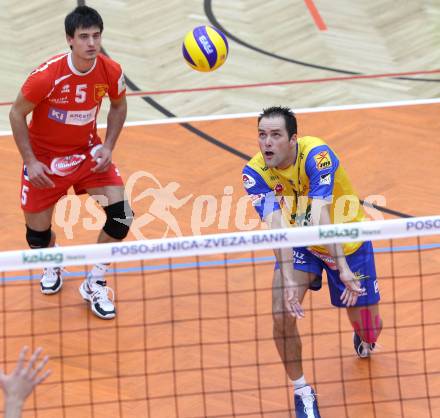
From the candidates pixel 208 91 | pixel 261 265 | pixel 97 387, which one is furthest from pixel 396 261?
pixel 208 91

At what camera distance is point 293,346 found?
25.2 ft

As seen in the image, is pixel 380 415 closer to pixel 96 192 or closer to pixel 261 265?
pixel 261 265

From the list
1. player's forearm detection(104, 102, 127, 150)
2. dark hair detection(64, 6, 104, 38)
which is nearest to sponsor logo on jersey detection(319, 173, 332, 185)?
player's forearm detection(104, 102, 127, 150)

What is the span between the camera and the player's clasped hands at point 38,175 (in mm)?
8445

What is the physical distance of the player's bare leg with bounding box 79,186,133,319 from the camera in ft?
28.9

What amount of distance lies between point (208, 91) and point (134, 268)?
3.80 m

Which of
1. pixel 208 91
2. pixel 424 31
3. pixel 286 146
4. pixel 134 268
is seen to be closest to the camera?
pixel 286 146

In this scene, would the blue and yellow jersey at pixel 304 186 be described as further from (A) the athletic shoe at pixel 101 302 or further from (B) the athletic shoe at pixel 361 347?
(A) the athletic shoe at pixel 101 302

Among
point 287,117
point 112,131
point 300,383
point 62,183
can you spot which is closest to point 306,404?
point 300,383

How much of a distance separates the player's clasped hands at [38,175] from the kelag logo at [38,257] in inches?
80.2

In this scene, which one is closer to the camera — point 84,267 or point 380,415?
point 380,415

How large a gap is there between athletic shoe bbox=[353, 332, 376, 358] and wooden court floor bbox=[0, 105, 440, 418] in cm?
7

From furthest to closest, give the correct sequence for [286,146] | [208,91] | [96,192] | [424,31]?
[424,31], [208,91], [96,192], [286,146]

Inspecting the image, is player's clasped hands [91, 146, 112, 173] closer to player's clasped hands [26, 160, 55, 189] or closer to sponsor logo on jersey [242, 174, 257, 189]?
player's clasped hands [26, 160, 55, 189]
